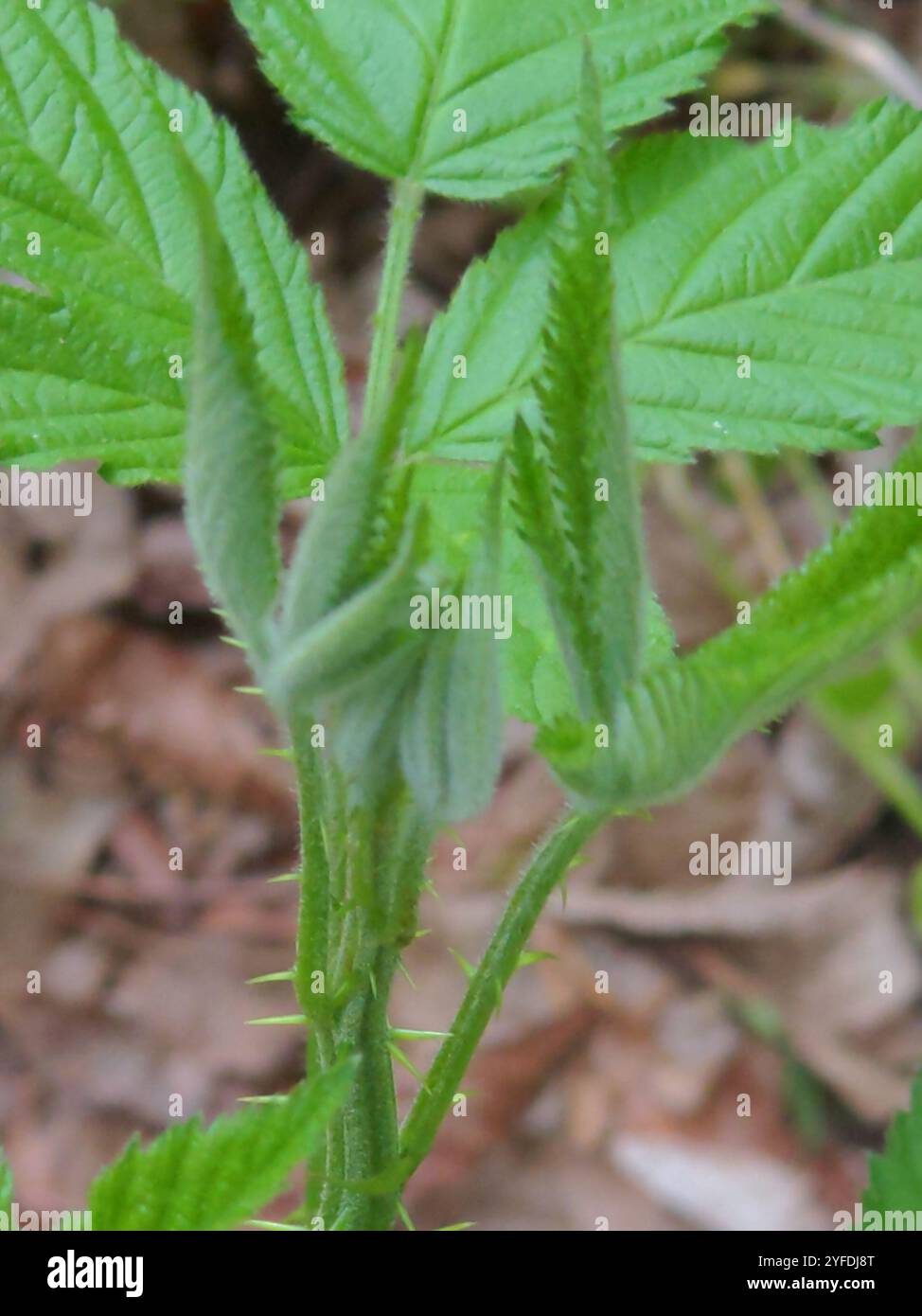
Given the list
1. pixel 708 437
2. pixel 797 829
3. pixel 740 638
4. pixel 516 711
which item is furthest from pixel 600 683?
pixel 797 829

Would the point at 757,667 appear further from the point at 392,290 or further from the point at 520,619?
the point at 392,290

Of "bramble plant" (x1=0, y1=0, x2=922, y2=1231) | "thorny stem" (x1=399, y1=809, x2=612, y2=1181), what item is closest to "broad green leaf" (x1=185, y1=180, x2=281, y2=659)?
"bramble plant" (x1=0, y1=0, x2=922, y2=1231)

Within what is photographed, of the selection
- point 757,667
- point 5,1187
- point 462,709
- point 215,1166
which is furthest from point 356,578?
point 5,1187

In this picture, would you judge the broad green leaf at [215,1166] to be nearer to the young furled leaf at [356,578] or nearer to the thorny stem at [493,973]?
the thorny stem at [493,973]

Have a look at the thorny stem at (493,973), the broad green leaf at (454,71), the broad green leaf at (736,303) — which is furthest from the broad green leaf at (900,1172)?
the broad green leaf at (454,71)

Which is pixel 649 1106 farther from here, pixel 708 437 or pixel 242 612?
pixel 242 612

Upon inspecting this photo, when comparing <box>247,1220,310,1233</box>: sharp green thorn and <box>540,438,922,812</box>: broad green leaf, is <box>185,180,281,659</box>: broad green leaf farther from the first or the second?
<box>247,1220,310,1233</box>: sharp green thorn
